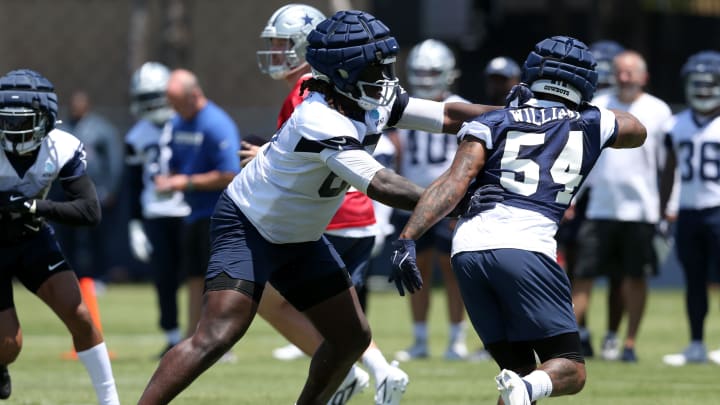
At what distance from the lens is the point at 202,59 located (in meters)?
25.4

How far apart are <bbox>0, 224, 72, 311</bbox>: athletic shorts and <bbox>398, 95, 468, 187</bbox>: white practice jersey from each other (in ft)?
16.2

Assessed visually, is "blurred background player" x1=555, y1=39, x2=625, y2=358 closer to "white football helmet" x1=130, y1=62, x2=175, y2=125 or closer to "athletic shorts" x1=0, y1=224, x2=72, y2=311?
"white football helmet" x1=130, y1=62, x2=175, y2=125

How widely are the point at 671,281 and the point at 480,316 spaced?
537 inches

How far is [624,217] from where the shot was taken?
12.2m

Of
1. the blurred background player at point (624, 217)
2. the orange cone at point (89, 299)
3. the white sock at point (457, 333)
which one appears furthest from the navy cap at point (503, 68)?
the orange cone at point (89, 299)

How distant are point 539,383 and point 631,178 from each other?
20.2ft

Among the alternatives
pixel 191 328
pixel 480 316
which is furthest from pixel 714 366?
pixel 480 316

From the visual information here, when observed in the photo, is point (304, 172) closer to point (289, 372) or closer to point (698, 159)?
point (289, 372)

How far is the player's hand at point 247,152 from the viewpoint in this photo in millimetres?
7559

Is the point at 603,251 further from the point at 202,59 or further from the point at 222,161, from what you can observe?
the point at 202,59

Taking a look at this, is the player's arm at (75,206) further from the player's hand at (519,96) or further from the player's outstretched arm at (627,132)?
the player's outstretched arm at (627,132)

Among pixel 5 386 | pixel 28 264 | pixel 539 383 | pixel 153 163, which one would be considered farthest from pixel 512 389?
pixel 153 163

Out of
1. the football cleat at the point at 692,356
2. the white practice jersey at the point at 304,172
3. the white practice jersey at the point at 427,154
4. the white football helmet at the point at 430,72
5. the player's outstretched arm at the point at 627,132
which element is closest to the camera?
the white practice jersey at the point at 304,172

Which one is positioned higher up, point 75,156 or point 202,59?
point 75,156
